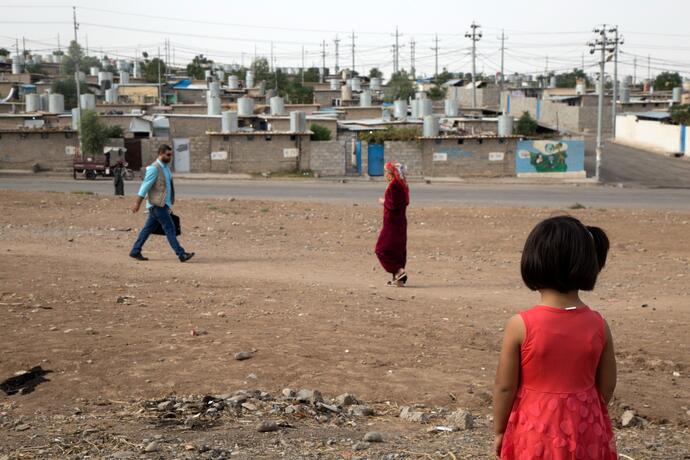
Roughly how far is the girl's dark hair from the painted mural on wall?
135 ft

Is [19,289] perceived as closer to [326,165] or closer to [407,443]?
[407,443]

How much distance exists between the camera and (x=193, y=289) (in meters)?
10.0

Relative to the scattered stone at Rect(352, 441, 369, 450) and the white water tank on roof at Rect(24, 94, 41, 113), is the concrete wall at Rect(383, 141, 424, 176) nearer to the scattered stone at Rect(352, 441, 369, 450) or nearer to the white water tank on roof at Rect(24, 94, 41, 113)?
the white water tank on roof at Rect(24, 94, 41, 113)

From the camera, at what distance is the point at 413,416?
5672 mm

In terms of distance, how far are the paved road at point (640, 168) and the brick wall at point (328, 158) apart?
12013 millimetres

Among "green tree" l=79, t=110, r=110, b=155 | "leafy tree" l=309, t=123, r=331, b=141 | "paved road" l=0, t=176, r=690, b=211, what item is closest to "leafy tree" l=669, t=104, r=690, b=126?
"paved road" l=0, t=176, r=690, b=211

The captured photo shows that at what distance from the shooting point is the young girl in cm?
323

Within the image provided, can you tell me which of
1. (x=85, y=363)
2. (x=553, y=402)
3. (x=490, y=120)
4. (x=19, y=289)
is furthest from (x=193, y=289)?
(x=490, y=120)

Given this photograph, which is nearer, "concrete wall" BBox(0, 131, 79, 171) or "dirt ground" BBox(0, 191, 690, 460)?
"dirt ground" BBox(0, 191, 690, 460)

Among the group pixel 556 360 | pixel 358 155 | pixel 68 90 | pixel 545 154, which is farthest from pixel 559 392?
pixel 68 90

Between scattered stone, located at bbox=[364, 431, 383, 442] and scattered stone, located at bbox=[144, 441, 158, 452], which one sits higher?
scattered stone, located at bbox=[144, 441, 158, 452]

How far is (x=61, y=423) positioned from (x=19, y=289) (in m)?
4.32

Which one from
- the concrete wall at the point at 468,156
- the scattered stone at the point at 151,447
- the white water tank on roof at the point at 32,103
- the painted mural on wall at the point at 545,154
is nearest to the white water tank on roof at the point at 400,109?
the concrete wall at the point at 468,156

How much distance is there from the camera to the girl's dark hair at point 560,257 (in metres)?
3.24
